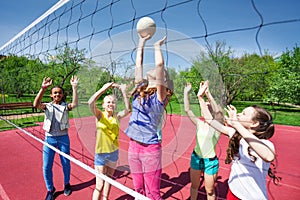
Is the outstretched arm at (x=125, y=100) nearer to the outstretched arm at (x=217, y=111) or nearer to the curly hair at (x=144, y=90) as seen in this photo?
the curly hair at (x=144, y=90)

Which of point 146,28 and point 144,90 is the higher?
point 146,28

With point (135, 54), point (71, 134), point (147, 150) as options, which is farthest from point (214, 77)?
point (71, 134)

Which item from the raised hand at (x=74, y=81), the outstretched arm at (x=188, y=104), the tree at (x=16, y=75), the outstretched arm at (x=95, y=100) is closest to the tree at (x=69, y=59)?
the raised hand at (x=74, y=81)

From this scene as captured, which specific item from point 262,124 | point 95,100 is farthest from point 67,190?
point 262,124

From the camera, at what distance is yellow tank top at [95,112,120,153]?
183 centimetres

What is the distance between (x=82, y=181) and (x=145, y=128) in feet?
5.80

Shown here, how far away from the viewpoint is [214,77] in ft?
4.92

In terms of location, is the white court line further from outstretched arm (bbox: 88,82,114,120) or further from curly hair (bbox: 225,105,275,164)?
curly hair (bbox: 225,105,275,164)

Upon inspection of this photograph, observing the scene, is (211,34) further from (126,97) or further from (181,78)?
(126,97)

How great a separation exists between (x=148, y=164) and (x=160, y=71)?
2.24 ft

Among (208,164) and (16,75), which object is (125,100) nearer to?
(208,164)

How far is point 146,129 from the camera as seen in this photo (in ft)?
4.85

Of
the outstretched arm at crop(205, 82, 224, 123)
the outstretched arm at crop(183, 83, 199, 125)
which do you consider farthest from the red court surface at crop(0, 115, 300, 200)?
the outstretched arm at crop(205, 82, 224, 123)

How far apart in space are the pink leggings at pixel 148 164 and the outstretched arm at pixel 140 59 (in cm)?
48
